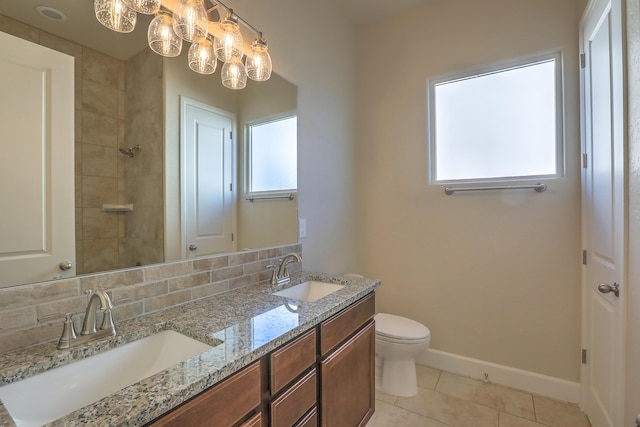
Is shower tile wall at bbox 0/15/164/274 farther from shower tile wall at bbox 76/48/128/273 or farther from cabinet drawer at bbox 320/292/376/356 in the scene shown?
cabinet drawer at bbox 320/292/376/356

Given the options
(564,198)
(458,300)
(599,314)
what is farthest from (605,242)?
(458,300)

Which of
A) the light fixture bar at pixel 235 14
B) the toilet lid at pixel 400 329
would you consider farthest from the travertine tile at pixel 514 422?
the light fixture bar at pixel 235 14

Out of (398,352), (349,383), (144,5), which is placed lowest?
(398,352)

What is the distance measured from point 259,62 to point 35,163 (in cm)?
106

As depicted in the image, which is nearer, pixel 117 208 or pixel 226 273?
pixel 117 208

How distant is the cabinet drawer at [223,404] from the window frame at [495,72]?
2.06 m

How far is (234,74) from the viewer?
1.52 meters

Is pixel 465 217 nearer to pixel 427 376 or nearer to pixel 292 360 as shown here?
pixel 427 376

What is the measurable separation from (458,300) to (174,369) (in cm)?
218

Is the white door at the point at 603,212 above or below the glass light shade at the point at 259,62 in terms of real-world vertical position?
below

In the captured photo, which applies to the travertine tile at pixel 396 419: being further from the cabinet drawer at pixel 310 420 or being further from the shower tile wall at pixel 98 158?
the shower tile wall at pixel 98 158

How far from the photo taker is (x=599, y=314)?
162 cm

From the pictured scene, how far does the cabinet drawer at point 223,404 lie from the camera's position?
2.24ft

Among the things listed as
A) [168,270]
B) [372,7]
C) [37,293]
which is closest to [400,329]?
[168,270]
